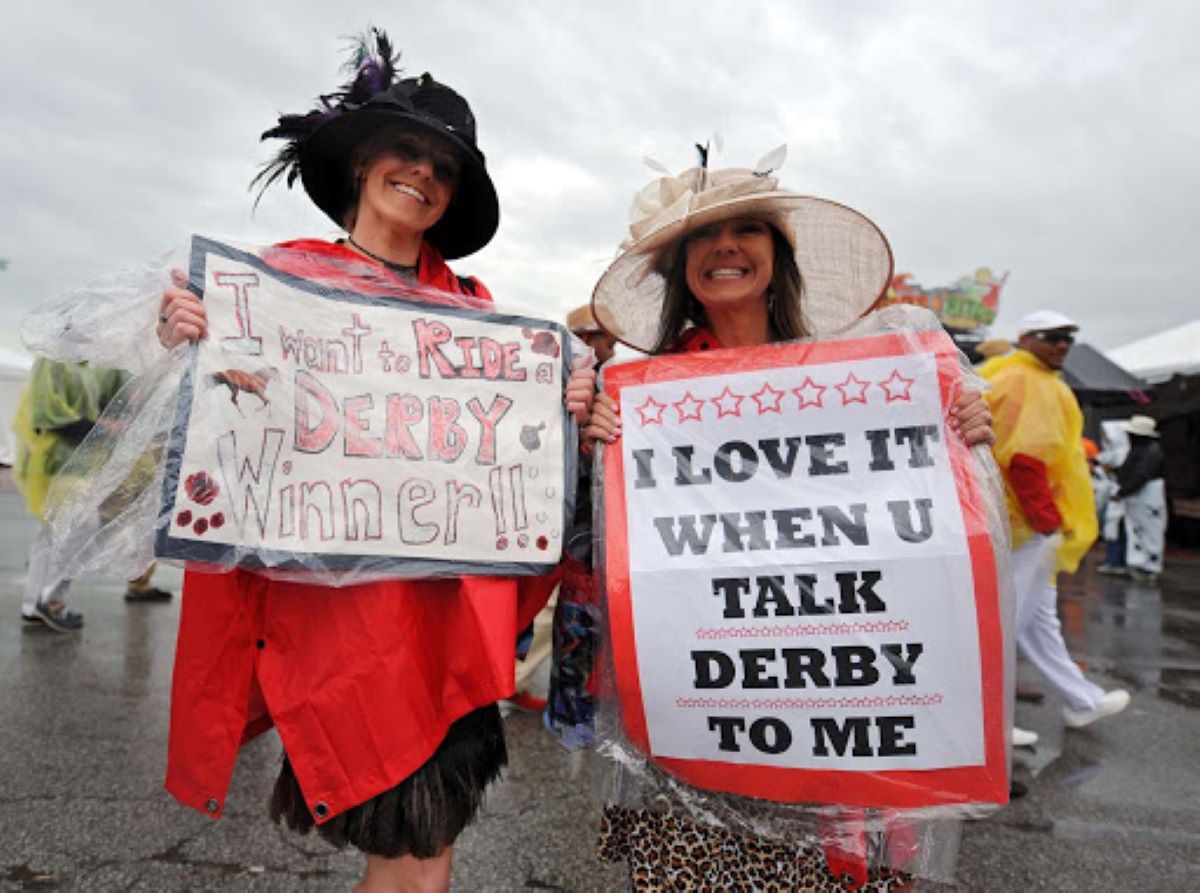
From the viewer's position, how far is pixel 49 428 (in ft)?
15.6

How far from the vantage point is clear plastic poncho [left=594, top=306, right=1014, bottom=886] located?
142 centimetres

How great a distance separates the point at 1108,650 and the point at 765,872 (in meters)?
5.13

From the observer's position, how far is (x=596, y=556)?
162 cm

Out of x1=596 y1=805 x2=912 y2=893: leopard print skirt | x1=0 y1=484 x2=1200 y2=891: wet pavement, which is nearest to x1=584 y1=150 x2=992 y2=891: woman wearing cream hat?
x1=596 y1=805 x2=912 y2=893: leopard print skirt

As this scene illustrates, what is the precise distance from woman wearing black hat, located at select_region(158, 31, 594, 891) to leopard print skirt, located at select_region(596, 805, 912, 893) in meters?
0.34

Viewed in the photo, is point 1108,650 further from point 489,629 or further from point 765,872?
point 489,629

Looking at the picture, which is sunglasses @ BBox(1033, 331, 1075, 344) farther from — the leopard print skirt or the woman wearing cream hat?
the leopard print skirt

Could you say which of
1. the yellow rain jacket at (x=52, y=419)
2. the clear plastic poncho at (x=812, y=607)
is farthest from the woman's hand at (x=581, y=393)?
the yellow rain jacket at (x=52, y=419)

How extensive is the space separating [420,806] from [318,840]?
1289 millimetres

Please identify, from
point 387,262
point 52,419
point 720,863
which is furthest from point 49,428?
point 720,863

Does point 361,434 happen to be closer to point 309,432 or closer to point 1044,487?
point 309,432

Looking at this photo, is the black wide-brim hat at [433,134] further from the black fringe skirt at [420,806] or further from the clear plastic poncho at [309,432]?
the black fringe skirt at [420,806]

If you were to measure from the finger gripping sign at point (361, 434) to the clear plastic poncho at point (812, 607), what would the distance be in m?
0.20

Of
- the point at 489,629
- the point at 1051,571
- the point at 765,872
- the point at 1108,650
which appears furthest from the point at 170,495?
the point at 1108,650
